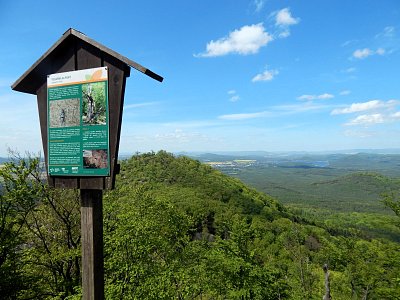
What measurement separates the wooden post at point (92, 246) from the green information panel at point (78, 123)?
0.43 meters

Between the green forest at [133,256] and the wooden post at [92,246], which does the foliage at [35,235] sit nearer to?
the green forest at [133,256]

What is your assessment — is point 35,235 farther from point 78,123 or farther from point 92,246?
point 78,123

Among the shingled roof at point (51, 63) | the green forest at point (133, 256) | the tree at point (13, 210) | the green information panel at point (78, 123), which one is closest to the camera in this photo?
the shingled roof at point (51, 63)

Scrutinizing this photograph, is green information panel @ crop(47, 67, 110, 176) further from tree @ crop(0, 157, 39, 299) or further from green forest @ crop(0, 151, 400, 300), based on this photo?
tree @ crop(0, 157, 39, 299)

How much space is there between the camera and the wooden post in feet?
14.0

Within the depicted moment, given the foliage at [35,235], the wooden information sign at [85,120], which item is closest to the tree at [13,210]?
the foliage at [35,235]

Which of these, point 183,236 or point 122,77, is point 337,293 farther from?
point 122,77

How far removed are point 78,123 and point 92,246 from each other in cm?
178

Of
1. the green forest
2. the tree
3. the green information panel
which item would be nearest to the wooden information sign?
the green information panel

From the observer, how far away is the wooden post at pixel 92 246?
168 inches

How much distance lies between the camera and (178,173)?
9894 centimetres

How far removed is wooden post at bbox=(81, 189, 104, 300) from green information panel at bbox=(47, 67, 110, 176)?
0.43 meters

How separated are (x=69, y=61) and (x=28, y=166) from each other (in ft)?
37.2

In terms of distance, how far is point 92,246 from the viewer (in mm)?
4293
